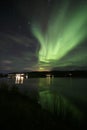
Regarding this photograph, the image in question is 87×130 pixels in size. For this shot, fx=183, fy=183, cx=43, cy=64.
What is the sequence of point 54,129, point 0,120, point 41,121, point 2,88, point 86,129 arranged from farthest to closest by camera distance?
point 2,88, point 86,129, point 41,121, point 54,129, point 0,120

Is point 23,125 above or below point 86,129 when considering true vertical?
above

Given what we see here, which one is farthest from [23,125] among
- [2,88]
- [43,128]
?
[2,88]

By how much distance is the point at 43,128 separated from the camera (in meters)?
10.9

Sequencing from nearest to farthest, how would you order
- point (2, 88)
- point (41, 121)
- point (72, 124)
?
point (41, 121)
point (72, 124)
point (2, 88)

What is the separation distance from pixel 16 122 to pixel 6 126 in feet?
3.48

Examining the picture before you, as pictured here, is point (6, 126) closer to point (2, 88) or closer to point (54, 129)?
point (54, 129)

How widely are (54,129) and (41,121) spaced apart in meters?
1.32

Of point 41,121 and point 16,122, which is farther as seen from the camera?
point 41,121

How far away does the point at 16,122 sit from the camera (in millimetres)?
10922

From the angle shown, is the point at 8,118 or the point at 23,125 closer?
the point at 23,125

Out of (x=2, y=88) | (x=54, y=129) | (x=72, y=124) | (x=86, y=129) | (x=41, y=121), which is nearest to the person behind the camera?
(x=54, y=129)

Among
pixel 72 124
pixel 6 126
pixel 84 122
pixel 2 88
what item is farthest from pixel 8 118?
pixel 2 88

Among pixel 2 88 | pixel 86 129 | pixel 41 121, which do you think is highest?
pixel 2 88

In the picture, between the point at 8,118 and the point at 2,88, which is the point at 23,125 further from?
the point at 2,88
